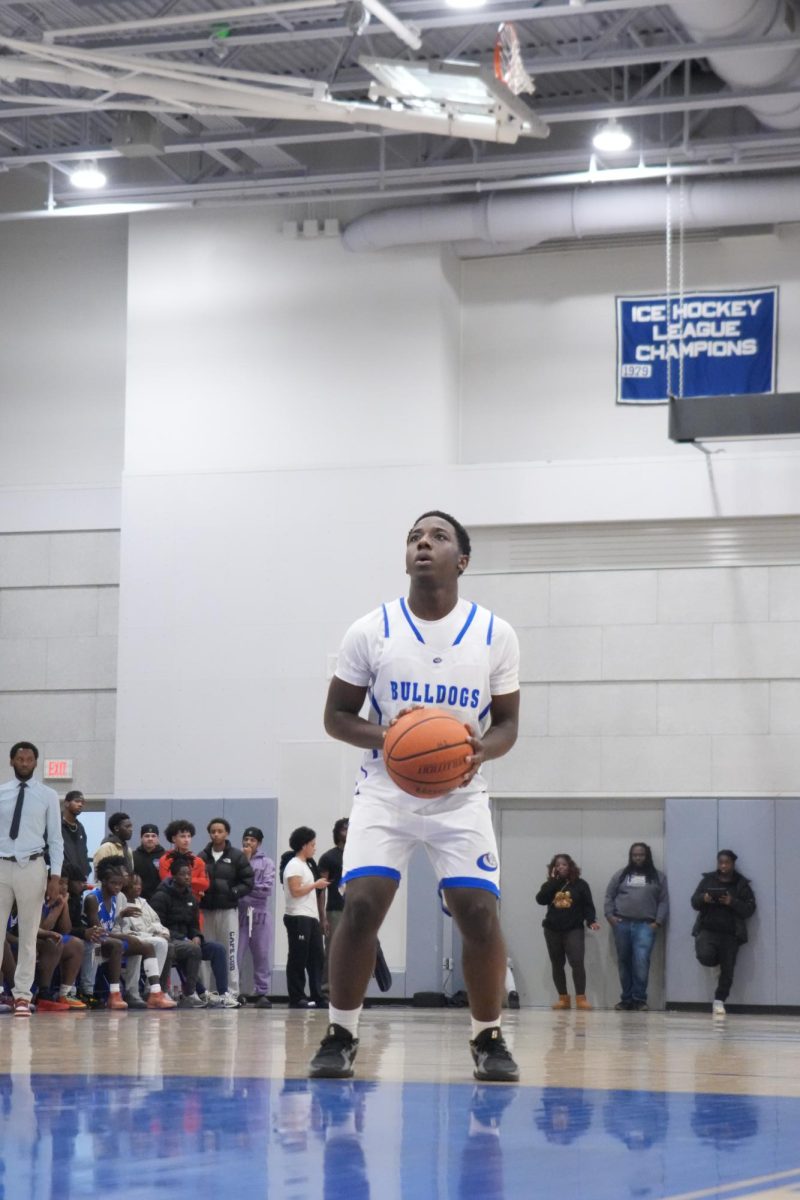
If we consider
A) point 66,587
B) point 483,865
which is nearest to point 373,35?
point 66,587

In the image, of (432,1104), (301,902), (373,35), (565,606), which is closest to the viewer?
(432,1104)

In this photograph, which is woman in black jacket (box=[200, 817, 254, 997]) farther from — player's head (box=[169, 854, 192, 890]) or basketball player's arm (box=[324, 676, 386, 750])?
basketball player's arm (box=[324, 676, 386, 750])

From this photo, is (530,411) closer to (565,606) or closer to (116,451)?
(565,606)

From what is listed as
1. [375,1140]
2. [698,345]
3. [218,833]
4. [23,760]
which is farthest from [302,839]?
[375,1140]

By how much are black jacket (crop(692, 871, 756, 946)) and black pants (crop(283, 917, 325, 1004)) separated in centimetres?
459

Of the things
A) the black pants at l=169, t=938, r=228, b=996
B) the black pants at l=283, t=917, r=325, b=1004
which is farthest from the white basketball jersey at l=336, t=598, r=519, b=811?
the black pants at l=283, t=917, r=325, b=1004

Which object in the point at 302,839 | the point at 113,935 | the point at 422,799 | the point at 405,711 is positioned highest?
the point at 405,711

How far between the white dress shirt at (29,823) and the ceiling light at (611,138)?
32.0 ft

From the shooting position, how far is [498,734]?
20.4ft

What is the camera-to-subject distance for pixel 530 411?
21688mm

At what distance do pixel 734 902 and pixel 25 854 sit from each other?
9.14 meters

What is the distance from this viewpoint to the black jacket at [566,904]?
19812 mm

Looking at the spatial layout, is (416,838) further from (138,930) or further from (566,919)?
(566,919)

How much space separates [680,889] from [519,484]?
519 centimetres
